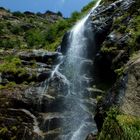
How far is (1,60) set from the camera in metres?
37.5

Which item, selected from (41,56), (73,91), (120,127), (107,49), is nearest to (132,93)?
(120,127)

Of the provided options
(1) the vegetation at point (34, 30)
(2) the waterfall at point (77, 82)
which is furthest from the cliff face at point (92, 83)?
(1) the vegetation at point (34, 30)

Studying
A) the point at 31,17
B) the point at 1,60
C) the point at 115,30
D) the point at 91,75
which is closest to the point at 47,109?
the point at 91,75

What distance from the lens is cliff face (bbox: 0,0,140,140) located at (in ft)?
60.9

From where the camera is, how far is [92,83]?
91.9 ft

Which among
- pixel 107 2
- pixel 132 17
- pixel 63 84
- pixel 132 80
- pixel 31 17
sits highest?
pixel 31 17

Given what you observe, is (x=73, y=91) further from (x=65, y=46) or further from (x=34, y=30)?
(x=34, y=30)

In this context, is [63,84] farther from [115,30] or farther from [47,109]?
[115,30]

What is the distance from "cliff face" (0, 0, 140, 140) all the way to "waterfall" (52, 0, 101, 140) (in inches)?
17.8

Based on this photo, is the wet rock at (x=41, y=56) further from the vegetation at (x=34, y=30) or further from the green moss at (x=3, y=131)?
the green moss at (x=3, y=131)

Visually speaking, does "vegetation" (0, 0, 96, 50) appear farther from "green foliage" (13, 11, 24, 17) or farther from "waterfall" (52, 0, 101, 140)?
"waterfall" (52, 0, 101, 140)

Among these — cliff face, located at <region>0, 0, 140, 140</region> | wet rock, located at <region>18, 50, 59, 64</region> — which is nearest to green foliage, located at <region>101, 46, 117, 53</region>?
cliff face, located at <region>0, 0, 140, 140</region>

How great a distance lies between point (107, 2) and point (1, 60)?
1085 centimetres

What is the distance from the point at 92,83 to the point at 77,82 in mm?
1066
